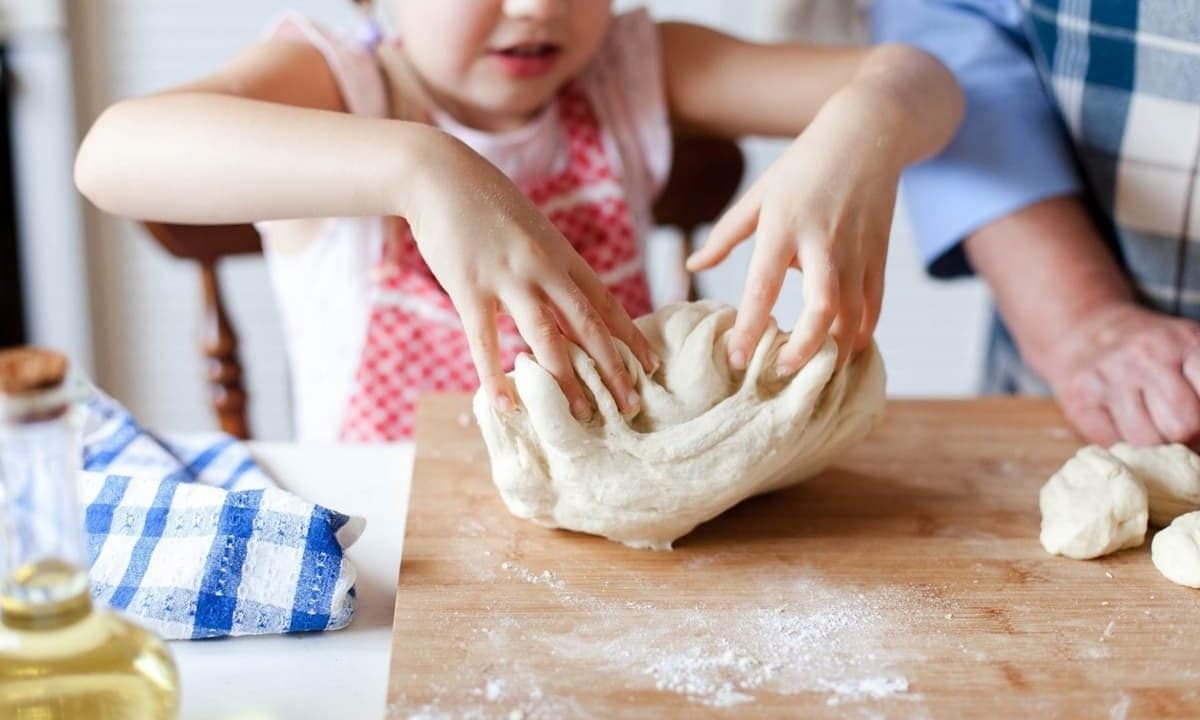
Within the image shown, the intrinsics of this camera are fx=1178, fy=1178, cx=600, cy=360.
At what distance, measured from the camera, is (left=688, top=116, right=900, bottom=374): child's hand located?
2.81 ft

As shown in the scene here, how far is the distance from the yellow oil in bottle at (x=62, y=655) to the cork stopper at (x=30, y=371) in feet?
0.29

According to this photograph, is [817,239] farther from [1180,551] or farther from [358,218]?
[358,218]

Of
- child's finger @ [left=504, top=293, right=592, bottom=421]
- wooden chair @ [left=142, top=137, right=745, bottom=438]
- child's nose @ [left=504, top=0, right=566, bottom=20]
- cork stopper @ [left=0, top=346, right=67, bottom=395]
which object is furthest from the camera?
wooden chair @ [left=142, top=137, right=745, bottom=438]

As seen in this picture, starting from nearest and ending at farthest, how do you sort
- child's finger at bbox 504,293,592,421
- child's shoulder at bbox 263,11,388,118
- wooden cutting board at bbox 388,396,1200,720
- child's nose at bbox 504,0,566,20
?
1. wooden cutting board at bbox 388,396,1200,720
2. child's finger at bbox 504,293,592,421
3. child's nose at bbox 504,0,566,20
4. child's shoulder at bbox 263,11,388,118

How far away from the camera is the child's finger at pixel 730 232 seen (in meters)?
0.89

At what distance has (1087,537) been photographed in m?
0.85

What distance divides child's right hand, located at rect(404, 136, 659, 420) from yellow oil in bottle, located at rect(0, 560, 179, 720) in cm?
31

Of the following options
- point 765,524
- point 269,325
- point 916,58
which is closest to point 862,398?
point 765,524

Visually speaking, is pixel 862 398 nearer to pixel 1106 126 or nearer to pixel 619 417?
pixel 619 417

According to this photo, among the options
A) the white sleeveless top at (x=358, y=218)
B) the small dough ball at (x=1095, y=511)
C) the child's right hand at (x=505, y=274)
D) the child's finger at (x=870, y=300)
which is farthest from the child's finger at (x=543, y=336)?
the white sleeveless top at (x=358, y=218)

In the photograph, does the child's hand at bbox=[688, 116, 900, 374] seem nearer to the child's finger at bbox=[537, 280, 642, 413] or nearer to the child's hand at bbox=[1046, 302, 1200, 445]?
the child's finger at bbox=[537, 280, 642, 413]

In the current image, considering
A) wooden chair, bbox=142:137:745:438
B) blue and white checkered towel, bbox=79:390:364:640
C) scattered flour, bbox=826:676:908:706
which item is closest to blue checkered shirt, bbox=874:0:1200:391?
wooden chair, bbox=142:137:745:438

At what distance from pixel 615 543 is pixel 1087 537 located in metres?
0.34

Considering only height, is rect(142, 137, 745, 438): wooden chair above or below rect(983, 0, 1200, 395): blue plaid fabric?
below
